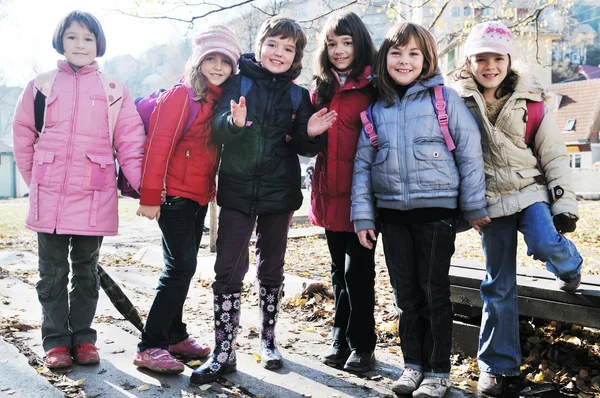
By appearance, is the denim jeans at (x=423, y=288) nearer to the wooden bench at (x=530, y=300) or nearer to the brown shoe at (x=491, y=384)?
the brown shoe at (x=491, y=384)

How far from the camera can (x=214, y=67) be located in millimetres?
3365

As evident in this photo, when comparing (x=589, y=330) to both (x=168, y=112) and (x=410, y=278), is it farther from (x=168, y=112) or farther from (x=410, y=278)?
(x=168, y=112)

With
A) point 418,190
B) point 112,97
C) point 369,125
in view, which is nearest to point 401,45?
point 369,125

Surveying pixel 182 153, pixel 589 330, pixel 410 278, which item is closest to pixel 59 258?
pixel 182 153

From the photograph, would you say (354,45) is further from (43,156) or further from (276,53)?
(43,156)

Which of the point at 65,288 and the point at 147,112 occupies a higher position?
the point at 147,112

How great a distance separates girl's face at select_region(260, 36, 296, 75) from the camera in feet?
10.8

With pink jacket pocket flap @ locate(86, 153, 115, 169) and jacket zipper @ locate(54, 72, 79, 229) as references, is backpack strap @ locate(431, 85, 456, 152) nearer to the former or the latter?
pink jacket pocket flap @ locate(86, 153, 115, 169)

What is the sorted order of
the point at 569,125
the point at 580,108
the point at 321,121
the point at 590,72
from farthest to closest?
the point at 590,72, the point at 580,108, the point at 569,125, the point at 321,121

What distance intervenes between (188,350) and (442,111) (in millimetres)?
2142

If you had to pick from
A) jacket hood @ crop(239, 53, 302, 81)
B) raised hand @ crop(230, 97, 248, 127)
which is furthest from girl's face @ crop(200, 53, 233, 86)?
raised hand @ crop(230, 97, 248, 127)

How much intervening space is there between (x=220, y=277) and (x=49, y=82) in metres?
1.54

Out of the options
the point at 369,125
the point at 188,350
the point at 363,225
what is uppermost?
the point at 369,125

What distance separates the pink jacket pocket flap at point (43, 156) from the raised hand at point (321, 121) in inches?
59.5
